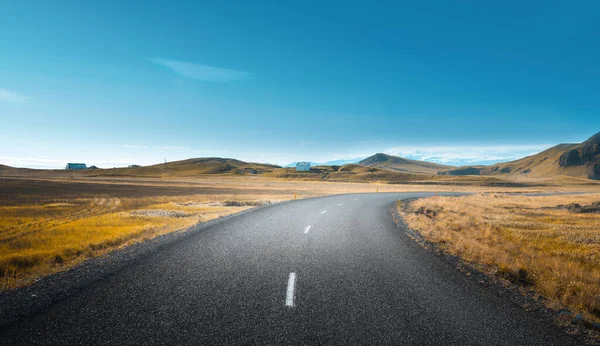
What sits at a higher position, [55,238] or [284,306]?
[284,306]

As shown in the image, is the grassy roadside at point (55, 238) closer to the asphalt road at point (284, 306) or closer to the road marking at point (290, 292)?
the asphalt road at point (284, 306)

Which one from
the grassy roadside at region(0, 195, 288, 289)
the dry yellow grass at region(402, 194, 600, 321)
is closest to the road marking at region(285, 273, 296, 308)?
the dry yellow grass at region(402, 194, 600, 321)

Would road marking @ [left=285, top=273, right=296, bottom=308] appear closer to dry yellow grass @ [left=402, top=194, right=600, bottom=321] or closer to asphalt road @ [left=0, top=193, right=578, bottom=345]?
asphalt road @ [left=0, top=193, right=578, bottom=345]

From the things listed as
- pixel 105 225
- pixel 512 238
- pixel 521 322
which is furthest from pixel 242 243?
pixel 512 238

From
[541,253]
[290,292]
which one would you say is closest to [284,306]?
[290,292]

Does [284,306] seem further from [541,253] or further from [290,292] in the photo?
[541,253]

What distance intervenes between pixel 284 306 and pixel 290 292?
2.02ft

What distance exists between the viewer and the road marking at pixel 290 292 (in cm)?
→ 535

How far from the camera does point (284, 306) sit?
523cm

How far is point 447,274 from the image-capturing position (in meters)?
7.33

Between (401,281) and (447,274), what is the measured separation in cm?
164

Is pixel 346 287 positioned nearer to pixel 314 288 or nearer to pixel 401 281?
pixel 314 288

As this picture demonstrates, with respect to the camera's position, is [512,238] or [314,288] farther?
[512,238]

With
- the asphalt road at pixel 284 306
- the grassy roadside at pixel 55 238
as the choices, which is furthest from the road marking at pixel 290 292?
the grassy roadside at pixel 55 238
